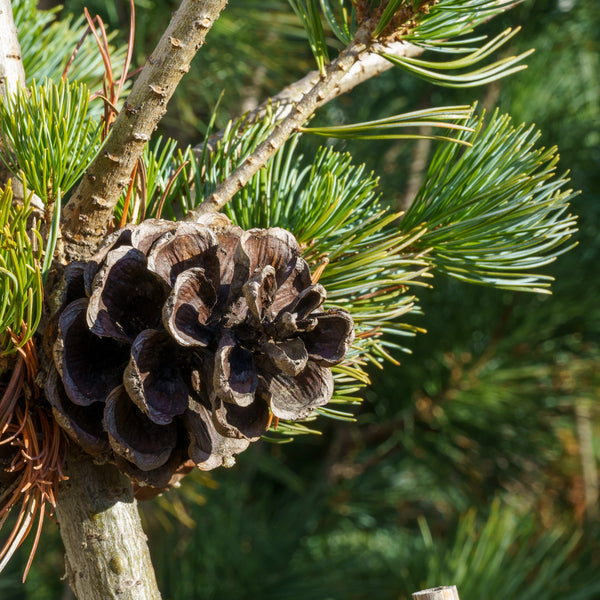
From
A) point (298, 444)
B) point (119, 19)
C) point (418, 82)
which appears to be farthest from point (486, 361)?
point (119, 19)

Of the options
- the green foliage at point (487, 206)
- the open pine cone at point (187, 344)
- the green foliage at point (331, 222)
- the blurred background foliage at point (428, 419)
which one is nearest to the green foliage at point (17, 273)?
the open pine cone at point (187, 344)

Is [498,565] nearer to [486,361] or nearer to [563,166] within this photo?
[486,361]

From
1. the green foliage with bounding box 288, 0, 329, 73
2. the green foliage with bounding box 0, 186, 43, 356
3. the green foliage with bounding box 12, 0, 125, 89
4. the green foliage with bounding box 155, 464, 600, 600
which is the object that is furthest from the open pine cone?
the green foliage with bounding box 155, 464, 600, 600

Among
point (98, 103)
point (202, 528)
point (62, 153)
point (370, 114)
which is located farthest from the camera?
point (370, 114)

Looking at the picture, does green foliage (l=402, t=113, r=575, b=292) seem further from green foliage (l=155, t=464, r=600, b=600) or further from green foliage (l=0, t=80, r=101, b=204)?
green foliage (l=155, t=464, r=600, b=600)

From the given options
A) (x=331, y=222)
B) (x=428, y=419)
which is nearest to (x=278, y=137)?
(x=331, y=222)
